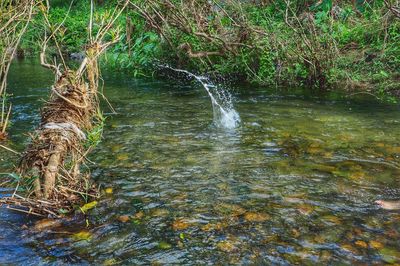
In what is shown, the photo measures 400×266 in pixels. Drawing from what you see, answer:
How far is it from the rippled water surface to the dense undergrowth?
73.0 inches

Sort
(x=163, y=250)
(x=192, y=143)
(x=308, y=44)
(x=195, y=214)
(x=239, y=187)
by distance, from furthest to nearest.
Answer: (x=308, y=44) < (x=192, y=143) < (x=239, y=187) < (x=195, y=214) < (x=163, y=250)

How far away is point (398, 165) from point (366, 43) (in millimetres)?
6057

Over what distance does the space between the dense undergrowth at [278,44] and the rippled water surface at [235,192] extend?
1853 millimetres

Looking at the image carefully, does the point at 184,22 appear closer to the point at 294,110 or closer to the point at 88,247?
the point at 294,110

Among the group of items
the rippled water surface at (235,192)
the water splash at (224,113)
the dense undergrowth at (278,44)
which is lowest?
the rippled water surface at (235,192)

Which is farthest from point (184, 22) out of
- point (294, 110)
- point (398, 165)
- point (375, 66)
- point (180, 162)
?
point (398, 165)

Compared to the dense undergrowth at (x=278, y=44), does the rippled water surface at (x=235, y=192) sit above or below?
below

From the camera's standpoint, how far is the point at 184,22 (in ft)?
30.1

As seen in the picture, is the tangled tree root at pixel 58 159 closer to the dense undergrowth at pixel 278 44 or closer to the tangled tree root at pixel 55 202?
the tangled tree root at pixel 55 202

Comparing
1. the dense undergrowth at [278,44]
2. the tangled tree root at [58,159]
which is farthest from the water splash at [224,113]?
the tangled tree root at [58,159]

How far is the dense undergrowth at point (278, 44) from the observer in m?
8.88

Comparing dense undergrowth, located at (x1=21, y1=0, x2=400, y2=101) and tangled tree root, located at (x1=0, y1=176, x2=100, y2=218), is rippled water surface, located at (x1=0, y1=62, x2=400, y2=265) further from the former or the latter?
dense undergrowth, located at (x1=21, y1=0, x2=400, y2=101)

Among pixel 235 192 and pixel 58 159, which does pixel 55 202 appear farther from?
pixel 235 192

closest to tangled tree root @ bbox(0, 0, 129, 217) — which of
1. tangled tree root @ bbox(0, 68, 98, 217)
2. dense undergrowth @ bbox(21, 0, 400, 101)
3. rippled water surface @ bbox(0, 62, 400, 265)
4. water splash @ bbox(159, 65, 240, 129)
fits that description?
tangled tree root @ bbox(0, 68, 98, 217)
